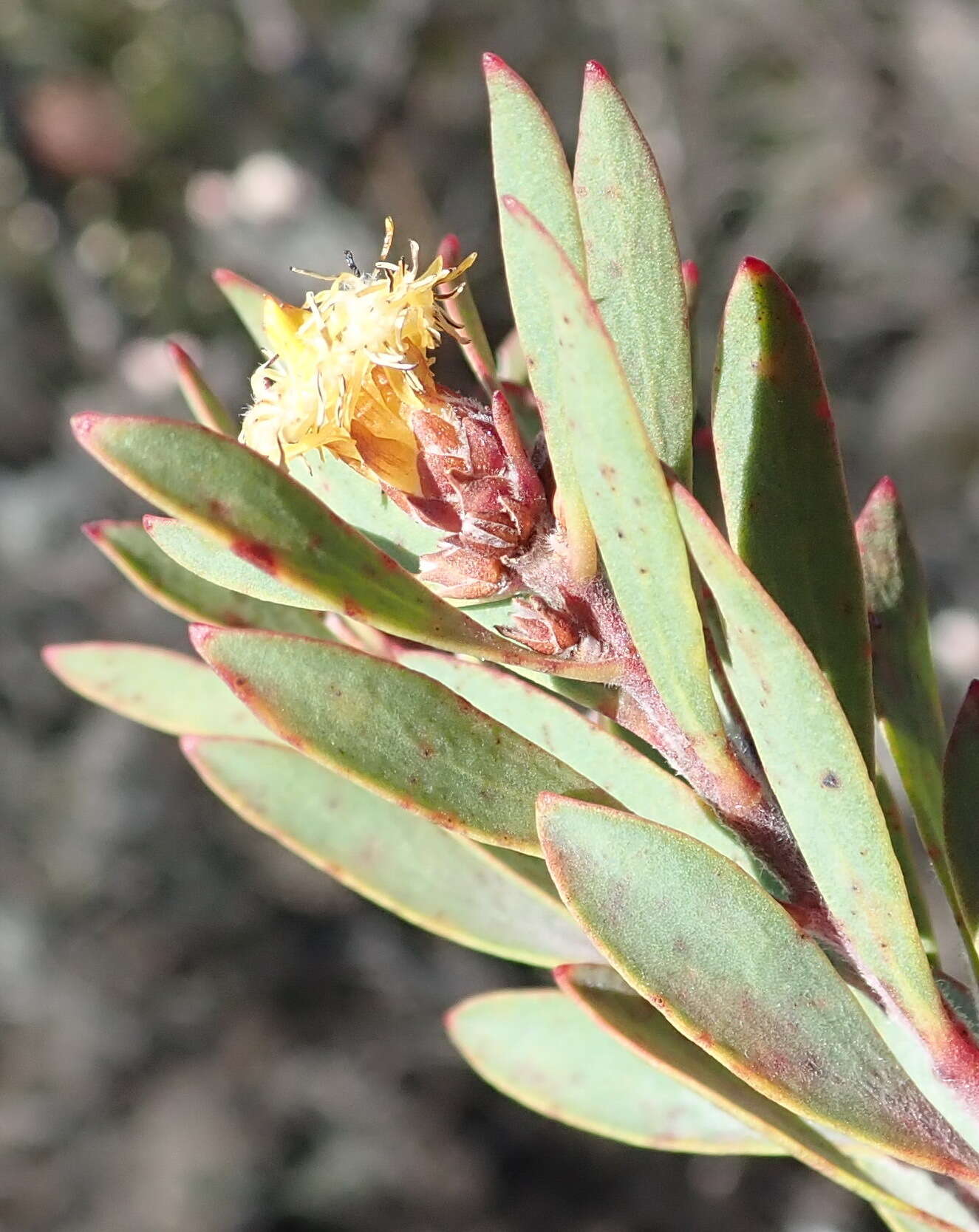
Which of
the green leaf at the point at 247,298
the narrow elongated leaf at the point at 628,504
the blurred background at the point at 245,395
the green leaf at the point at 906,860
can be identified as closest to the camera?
the narrow elongated leaf at the point at 628,504

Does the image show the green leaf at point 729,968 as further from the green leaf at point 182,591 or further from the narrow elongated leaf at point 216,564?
the green leaf at point 182,591

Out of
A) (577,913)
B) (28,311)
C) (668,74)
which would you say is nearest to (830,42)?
(668,74)

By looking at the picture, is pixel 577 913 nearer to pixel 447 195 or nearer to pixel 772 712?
pixel 772 712

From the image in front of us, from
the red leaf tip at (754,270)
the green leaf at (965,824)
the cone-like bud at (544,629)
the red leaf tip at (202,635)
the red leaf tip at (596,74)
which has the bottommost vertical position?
the green leaf at (965,824)

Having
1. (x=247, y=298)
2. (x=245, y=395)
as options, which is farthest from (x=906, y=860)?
(x=245, y=395)

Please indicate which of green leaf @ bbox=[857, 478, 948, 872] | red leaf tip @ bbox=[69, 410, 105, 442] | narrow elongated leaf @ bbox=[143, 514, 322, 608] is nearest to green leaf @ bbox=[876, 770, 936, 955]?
green leaf @ bbox=[857, 478, 948, 872]

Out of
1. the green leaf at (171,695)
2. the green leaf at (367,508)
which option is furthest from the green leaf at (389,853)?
the green leaf at (367,508)

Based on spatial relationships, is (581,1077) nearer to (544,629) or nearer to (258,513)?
(544,629)
